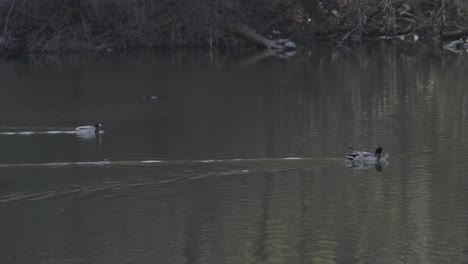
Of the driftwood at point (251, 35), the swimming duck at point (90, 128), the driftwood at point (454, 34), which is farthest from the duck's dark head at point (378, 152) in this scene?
the driftwood at point (454, 34)

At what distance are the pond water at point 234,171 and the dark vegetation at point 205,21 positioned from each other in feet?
34.8

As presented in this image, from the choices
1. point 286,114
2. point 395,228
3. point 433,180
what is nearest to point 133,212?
point 395,228

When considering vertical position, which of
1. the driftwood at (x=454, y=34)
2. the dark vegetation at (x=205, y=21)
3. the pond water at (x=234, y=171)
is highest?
the dark vegetation at (x=205, y=21)

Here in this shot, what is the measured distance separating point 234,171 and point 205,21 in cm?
2679

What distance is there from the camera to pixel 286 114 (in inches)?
1016

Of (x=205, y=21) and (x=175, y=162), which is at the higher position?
(x=205, y=21)

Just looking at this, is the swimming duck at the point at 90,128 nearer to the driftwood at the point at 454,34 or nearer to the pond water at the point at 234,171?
the pond water at the point at 234,171

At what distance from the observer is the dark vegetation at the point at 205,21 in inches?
1748

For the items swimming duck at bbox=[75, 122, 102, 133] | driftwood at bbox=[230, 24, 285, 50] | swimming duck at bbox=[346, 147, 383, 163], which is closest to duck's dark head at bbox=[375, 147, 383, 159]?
swimming duck at bbox=[346, 147, 383, 163]

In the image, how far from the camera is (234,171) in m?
19.0

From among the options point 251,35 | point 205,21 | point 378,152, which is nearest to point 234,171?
point 378,152

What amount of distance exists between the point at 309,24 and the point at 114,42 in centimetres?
894

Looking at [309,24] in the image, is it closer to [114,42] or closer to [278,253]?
[114,42]

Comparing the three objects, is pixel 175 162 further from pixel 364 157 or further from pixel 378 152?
pixel 378 152
